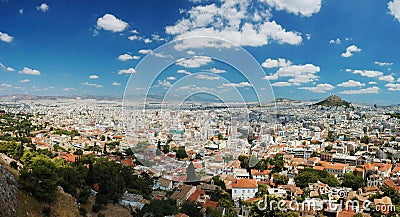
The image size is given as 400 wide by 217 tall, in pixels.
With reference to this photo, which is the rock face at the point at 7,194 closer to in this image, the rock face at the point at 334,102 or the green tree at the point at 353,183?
the green tree at the point at 353,183

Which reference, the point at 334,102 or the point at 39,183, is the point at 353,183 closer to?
the point at 39,183

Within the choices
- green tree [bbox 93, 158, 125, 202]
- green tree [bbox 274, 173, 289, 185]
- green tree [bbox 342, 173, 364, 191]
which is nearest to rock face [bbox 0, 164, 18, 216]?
green tree [bbox 93, 158, 125, 202]

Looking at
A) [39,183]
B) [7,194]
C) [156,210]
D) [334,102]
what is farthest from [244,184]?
[334,102]

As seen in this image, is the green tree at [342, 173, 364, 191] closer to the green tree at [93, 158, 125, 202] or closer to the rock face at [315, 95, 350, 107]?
the green tree at [93, 158, 125, 202]

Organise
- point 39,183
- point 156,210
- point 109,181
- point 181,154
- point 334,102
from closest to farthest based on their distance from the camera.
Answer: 1. point 39,183
2. point 181,154
3. point 156,210
4. point 109,181
5. point 334,102

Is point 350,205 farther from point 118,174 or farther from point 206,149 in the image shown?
point 118,174

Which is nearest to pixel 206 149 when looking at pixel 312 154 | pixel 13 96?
pixel 312 154
